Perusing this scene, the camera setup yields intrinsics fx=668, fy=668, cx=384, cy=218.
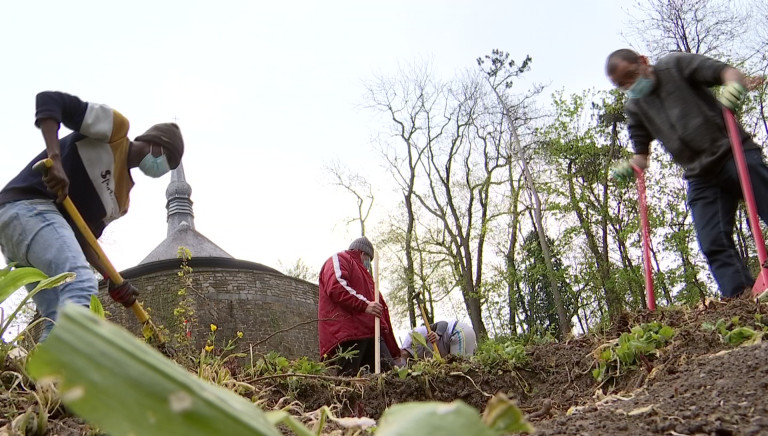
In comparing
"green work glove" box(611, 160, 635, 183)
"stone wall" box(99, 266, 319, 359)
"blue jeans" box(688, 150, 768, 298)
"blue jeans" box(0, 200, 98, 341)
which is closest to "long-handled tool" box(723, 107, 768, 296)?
"blue jeans" box(688, 150, 768, 298)

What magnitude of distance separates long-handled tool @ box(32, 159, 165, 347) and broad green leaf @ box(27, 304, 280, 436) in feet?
8.05

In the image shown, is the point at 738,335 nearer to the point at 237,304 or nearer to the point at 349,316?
the point at 349,316

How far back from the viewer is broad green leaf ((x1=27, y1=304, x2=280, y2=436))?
0.44 meters

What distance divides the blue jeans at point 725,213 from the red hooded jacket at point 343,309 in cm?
260

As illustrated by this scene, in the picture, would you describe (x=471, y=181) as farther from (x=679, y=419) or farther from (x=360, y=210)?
(x=679, y=419)

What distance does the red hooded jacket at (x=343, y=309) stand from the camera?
534 cm

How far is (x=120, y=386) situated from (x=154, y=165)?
127 inches

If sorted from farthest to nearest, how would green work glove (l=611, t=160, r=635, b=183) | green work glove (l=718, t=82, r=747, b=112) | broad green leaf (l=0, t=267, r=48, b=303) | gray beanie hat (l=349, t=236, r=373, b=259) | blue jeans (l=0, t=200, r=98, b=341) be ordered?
gray beanie hat (l=349, t=236, r=373, b=259), green work glove (l=611, t=160, r=635, b=183), green work glove (l=718, t=82, r=747, b=112), blue jeans (l=0, t=200, r=98, b=341), broad green leaf (l=0, t=267, r=48, b=303)

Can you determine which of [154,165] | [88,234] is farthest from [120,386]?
[154,165]

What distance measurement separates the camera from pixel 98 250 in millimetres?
2971

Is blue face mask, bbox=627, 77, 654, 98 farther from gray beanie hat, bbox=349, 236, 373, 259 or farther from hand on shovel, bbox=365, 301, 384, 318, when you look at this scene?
gray beanie hat, bbox=349, 236, 373, 259

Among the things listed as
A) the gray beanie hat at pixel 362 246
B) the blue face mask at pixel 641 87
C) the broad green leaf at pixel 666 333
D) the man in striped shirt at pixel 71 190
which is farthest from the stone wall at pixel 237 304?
the broad green leaf at pixel 666 333

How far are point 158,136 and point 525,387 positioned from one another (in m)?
2.32

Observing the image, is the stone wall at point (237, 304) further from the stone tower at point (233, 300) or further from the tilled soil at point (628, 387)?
the tilled soil at point (628, 387)
